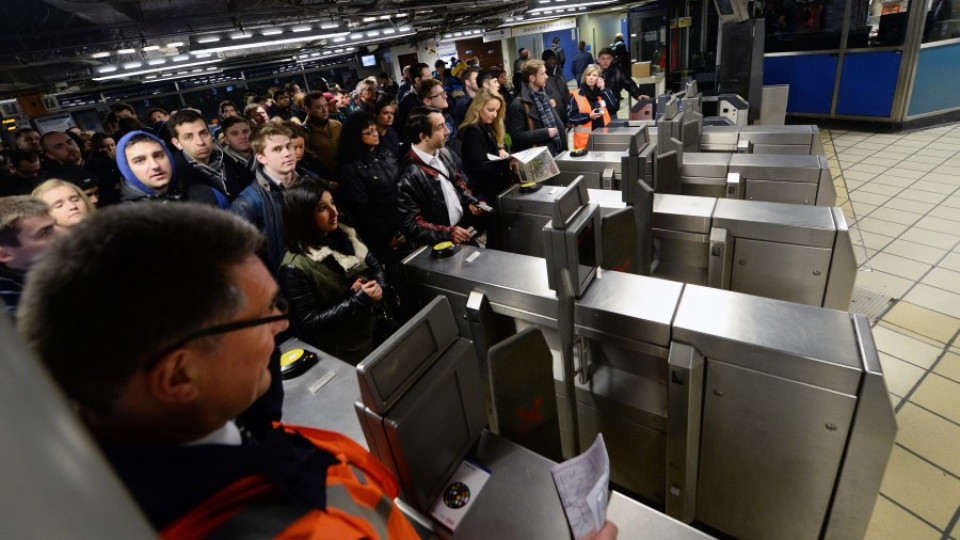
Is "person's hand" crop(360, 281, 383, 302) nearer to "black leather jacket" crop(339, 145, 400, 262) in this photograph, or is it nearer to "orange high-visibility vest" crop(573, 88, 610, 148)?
"black leather jacket" crop(339, 145, 400, 262)

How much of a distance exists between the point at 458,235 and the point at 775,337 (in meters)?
1.88

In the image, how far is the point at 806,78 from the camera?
28.2 ft

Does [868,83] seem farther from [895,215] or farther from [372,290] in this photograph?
[372,290]

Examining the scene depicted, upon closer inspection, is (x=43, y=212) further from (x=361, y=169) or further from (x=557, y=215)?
(x=557, y=215)

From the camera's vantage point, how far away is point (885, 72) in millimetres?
7641

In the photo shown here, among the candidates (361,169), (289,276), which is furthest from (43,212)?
(361,169)

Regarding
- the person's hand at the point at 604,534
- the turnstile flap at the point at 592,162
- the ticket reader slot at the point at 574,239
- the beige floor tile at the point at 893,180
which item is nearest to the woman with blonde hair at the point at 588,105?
the turnstile flap at the point at 592,162

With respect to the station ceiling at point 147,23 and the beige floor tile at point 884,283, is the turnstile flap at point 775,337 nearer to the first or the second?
the beige floor tile at point 884,283

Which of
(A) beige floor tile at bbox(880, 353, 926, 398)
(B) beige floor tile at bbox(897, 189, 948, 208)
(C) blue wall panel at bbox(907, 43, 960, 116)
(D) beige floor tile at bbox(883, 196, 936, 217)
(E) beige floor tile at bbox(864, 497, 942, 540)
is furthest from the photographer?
(C) blue wall panel at bbox(907, 43, 960, 116)

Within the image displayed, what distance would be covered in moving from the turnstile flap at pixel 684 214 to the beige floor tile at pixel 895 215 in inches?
122

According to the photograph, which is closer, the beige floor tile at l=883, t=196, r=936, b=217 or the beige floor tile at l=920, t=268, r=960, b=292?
the beige floor tile at l=920, t=268, r=960, b=292

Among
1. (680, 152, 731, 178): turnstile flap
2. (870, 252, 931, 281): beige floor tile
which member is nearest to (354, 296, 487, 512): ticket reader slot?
(680, 152, 731, 178): turnstile flap

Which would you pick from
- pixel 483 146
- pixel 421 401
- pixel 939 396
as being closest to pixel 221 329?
pixel 421 401

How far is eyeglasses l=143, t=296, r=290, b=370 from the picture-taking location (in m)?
0.64
